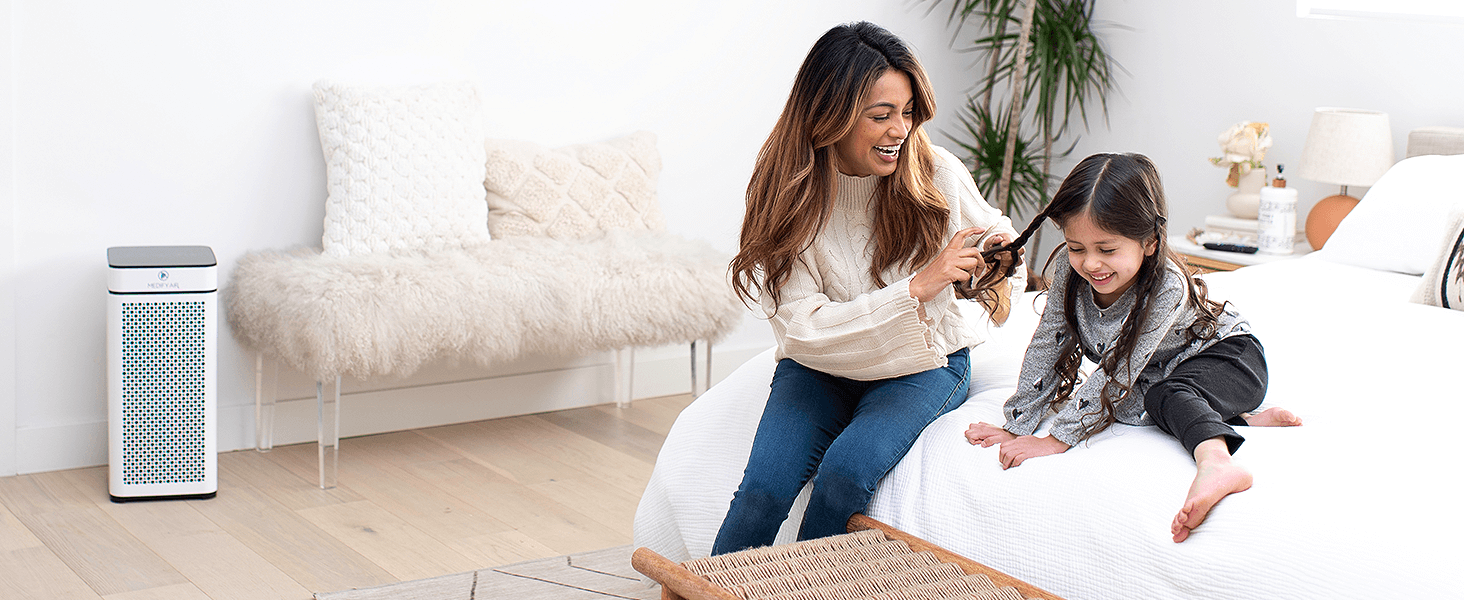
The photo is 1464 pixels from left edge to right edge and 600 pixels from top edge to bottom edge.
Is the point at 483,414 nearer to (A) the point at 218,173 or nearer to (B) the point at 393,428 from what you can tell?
(B) the point at 393,428

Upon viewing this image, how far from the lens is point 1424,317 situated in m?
2.11

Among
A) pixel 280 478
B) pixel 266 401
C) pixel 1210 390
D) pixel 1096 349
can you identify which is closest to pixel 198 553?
pixel 280 478

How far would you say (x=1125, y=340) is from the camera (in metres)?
1.54

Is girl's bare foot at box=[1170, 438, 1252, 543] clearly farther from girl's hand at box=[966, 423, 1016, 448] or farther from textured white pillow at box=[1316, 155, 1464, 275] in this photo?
textured white pillow at box=[1316, 155, 1464, 275]

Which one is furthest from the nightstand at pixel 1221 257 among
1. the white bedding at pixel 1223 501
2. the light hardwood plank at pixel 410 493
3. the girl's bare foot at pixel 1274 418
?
the light hardwood plank at pixel 410 493

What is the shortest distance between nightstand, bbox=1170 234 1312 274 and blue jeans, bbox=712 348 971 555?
6.02ft

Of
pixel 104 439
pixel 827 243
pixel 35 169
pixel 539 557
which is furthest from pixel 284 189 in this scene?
pixel 827 243

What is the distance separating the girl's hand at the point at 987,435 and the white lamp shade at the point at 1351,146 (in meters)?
2.06

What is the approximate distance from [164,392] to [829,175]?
1.74m

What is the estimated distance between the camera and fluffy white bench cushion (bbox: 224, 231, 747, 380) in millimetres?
2729

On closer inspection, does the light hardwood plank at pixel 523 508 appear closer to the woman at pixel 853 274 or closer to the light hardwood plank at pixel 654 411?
the light hardwood plank at pixel 654 411

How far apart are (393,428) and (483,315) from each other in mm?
645

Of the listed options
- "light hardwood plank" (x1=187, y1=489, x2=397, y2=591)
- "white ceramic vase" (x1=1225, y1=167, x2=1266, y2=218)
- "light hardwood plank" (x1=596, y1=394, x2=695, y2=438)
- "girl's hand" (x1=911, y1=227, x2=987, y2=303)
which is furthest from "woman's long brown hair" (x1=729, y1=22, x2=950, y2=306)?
"white ceramic vase" (x1=1225, y1=167, x2=1266, y2=218)

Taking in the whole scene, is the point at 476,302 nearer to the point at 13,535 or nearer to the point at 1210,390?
the point at 13,535
